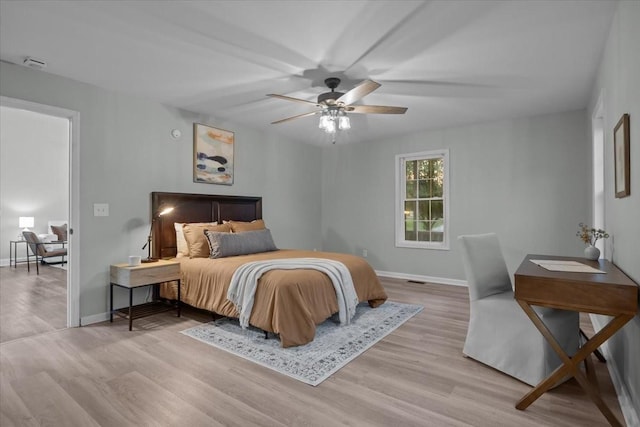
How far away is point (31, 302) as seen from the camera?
13.7 feet

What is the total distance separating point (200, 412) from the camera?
1.90 meters

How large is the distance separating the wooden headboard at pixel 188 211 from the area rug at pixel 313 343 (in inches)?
49.8

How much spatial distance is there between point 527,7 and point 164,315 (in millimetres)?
4237

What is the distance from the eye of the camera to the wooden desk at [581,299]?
1.63 m

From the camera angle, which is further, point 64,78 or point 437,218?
point 437,218

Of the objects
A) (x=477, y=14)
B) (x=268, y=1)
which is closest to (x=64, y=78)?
(x=268, y=1)

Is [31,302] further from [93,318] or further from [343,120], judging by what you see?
[343,120]

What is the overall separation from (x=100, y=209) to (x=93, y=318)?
3.72ft

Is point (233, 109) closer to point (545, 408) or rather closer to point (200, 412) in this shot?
point (200, 412)

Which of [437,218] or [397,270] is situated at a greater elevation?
Result: [437,218]

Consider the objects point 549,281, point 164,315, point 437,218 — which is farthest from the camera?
point 437,218

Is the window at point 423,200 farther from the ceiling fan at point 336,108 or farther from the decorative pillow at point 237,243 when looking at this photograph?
the decorative pillow at point 237,243

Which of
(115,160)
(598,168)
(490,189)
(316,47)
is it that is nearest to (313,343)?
(316,47)

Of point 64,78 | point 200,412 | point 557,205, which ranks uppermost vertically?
point 64,78
